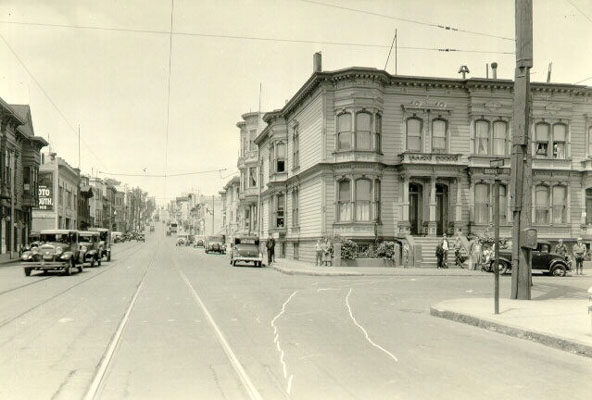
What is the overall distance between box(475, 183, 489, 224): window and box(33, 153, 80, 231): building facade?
137 feet

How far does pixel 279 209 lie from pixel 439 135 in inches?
578

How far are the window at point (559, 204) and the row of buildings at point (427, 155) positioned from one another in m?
0.06

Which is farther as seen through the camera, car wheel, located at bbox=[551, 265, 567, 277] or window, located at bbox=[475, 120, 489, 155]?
window, located at bbox=[475, 120, 489, 155]

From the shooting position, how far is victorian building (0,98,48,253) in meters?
46.4

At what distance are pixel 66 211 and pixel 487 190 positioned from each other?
56.6 meters

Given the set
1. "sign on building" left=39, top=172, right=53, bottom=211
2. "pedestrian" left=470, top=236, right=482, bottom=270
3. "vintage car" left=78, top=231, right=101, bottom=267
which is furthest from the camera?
"sign on building" left=39, top=172, right=53, bottom=211

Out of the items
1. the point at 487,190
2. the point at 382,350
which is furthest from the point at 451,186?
the point at 382,350

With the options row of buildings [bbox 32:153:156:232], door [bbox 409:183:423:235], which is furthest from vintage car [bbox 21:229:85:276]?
row of buildings [bbox 32:153:156:232]

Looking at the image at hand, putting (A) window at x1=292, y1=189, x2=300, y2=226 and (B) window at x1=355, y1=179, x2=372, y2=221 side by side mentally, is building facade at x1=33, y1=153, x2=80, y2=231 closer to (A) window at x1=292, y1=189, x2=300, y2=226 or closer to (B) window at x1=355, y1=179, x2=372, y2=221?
(A) window at x1=292, y1=189, x2=300, y2=226

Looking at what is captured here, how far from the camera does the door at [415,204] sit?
35750 mm

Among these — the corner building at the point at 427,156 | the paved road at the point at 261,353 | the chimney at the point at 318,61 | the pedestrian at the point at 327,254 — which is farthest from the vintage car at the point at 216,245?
the paved road at the point at 261,353

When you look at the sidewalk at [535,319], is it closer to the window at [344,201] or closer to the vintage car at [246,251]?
the window at [344,201]

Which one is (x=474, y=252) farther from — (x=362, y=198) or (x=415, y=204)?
(x=362, y=198)

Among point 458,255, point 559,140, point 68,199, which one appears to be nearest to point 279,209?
point 458,255
